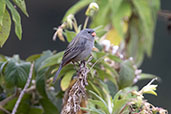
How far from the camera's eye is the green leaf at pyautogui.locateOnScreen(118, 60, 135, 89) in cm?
280

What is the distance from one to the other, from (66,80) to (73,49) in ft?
0.86

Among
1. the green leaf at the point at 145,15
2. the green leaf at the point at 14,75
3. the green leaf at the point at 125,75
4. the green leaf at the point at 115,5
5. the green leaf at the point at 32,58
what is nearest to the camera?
the green leaf at the point at 14,75

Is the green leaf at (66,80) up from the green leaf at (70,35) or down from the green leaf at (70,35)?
down

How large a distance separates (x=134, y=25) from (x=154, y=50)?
5354mm

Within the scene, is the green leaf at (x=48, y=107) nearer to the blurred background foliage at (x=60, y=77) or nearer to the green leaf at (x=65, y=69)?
the blurred background foliage at (x=60, y=77)

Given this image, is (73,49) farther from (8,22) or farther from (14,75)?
(8,22)

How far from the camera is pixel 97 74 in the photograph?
275 cm

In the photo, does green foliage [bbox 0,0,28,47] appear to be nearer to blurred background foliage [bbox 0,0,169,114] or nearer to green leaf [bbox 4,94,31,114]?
blurred background foliage [bbox 0,0,169,114]

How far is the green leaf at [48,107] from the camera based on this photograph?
112 inches

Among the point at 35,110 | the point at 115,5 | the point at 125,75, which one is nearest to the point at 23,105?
the point at 35,110

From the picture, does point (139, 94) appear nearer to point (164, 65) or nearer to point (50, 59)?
point (50, 59)

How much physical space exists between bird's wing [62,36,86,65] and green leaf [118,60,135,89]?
38 centimetres

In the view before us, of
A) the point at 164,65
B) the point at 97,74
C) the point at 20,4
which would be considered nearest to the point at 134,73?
the point at 97,74

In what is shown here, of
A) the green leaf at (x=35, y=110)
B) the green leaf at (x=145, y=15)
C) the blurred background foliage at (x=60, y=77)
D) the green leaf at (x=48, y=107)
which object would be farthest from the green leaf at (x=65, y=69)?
the green leaf at (x=145, y=15)
